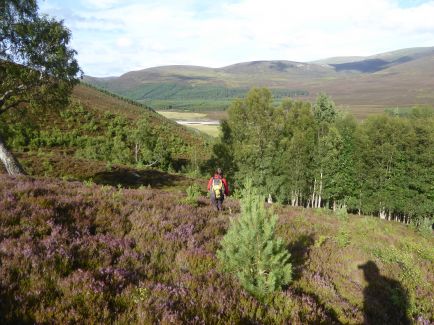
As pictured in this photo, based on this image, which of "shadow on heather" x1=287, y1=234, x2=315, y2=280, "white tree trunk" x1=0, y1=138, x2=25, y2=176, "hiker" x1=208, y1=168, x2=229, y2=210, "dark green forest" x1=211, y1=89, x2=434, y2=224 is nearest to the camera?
"shadow on heather" x1=287, y1=234, x2=315, y2=280

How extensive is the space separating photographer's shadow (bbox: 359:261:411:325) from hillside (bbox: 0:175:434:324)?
0.03 metres

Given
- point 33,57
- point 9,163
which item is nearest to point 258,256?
point 9,163

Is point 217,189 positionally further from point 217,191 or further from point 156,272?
point 156,272

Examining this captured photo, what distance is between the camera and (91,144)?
45.2 metres

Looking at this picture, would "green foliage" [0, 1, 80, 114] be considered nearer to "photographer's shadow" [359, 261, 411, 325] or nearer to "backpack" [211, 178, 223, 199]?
"backpack" [211, 178, 223, 199]

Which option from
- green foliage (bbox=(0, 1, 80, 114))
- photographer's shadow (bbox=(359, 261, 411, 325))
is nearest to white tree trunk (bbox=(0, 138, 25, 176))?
green foliage (bbox=(0, 1, 80, 114))

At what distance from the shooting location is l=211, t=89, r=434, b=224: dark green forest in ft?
138

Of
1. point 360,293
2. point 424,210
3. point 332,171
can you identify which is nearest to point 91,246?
point 360,293

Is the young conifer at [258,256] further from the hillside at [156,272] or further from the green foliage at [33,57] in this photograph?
the green foliage at [33,57]

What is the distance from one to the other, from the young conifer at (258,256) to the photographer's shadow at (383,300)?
1.87 m

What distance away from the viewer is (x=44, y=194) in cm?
942

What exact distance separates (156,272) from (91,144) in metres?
42.7

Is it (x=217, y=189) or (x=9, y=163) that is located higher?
(x=9, y=163)

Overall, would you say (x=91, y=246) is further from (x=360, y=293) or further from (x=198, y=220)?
(x=360, y=293)
